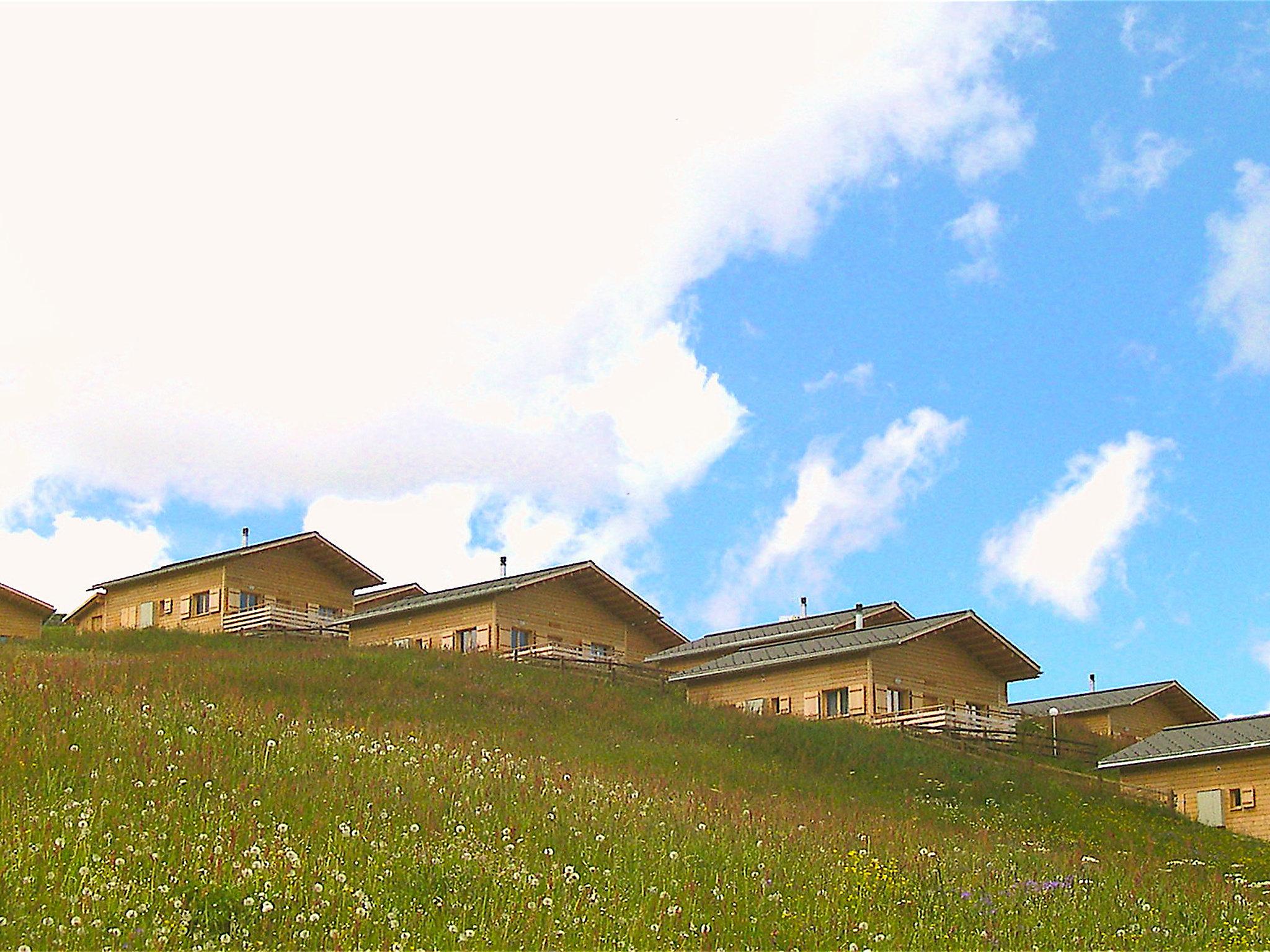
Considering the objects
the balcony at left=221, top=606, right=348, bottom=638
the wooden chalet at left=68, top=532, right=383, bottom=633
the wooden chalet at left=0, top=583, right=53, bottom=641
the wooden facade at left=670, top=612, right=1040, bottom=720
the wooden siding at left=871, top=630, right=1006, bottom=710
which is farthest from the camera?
the wooden chalet at left=68, top=532, right=383, bottom=633

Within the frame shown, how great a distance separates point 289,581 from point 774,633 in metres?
22.0

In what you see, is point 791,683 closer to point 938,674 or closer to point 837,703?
point 837,703

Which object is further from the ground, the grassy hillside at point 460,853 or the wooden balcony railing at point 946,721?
the wooden balcony railing at point 946,721

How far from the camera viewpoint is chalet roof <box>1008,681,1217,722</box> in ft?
230

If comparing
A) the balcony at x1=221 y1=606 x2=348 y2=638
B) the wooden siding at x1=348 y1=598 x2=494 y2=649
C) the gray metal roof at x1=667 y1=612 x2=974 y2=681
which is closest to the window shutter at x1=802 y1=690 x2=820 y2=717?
the gray metal roof at x1=667 y1=612 x2=974 y2=681

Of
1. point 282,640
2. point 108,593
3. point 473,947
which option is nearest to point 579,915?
point 473,947

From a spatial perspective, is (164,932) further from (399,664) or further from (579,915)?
(399,664)

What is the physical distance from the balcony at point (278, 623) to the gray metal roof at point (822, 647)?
17.4 m

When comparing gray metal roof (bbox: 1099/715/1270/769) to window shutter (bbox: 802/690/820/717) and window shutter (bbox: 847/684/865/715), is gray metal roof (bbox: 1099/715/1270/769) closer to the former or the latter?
window shutter (bbox: 847/684/865/715)

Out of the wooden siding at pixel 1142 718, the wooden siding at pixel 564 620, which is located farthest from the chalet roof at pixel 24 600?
the wooden siding at pixel 1142 718

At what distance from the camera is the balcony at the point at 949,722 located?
160ft

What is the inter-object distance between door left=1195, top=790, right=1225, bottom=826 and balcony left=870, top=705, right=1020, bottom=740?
24.5 ft

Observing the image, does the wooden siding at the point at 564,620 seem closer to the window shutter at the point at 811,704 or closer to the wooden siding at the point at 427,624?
the wooden siding at the point at 427,624

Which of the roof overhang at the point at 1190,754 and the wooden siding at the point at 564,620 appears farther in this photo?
the wooden siding at the point at 564,620
